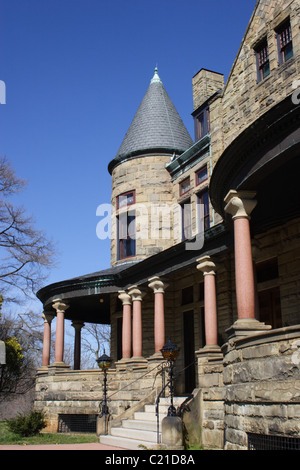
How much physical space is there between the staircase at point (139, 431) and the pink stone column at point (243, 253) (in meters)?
3.96

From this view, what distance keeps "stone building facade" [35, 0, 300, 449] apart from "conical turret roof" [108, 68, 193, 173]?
7 cm

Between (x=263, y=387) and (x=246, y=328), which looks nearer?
(x=263, y=387)

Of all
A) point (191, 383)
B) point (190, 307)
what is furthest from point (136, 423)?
point (190, 307)

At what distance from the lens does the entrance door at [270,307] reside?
48.4 feet

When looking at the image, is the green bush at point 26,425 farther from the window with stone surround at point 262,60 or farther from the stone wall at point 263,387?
the window with stone surround at point 262,60

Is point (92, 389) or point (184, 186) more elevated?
point (184, 186)

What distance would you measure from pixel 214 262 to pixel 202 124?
7.98 meters

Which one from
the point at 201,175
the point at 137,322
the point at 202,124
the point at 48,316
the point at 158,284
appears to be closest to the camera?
the point at 158,284

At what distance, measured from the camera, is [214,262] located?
15531 millimetres

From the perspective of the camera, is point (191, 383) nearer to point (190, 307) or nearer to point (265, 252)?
point (190, 307)

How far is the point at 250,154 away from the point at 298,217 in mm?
3830

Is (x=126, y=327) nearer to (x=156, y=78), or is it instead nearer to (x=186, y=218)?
(x=186, y=218)

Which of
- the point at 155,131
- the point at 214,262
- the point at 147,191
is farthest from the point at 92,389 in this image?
the point at 155,131

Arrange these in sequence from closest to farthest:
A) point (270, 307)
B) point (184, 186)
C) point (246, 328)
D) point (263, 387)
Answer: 1. point (263, 387)
2. point (246, 328)
3. point (270, 307)
4. point (184, 186)
